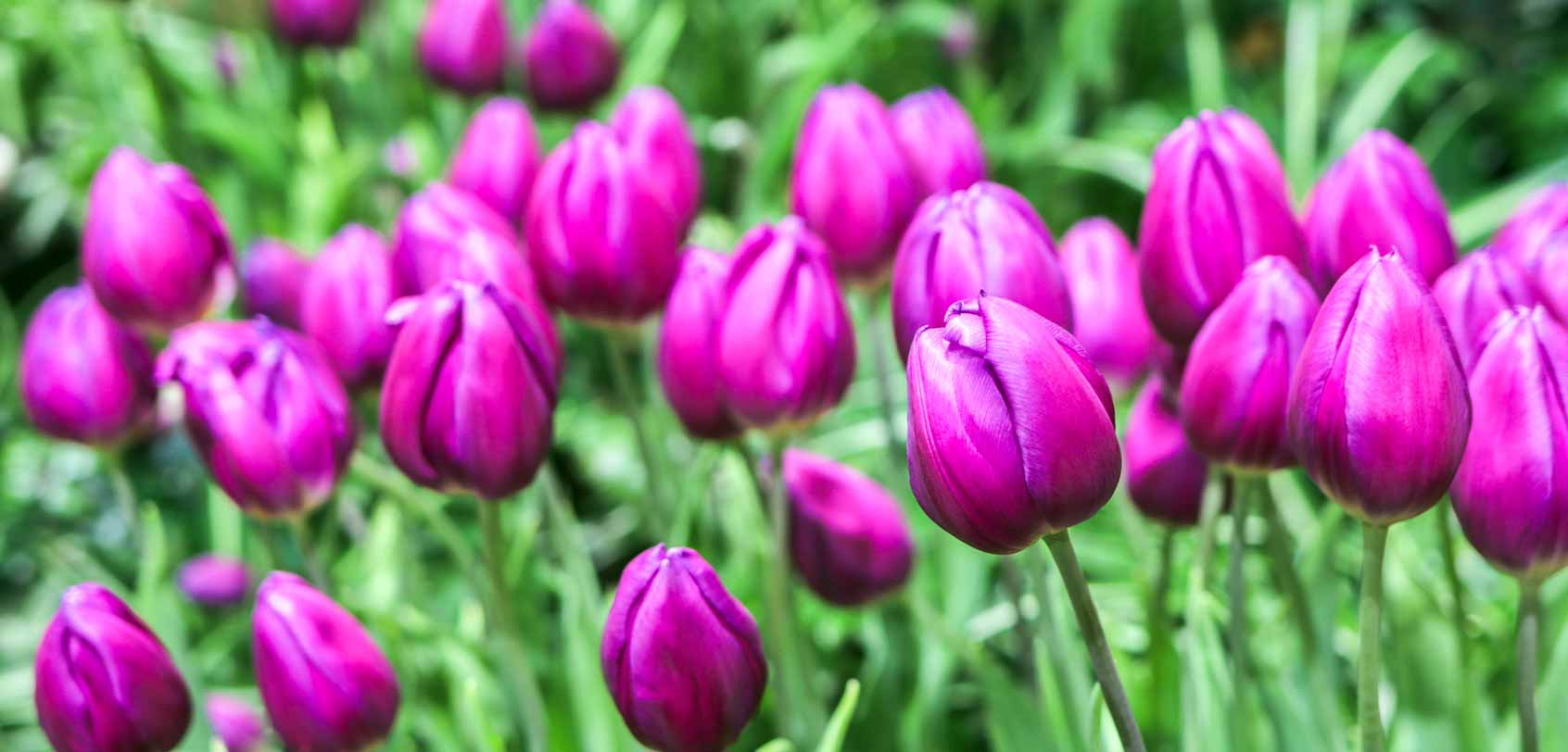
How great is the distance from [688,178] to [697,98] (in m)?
0.81

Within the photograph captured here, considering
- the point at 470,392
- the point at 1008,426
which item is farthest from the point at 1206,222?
the point at 470,392

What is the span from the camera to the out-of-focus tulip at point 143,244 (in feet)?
2.51

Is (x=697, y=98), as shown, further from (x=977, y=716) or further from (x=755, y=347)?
(x=755, y=347)

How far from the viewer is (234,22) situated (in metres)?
1.94

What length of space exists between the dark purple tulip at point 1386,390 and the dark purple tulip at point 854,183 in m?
0.28

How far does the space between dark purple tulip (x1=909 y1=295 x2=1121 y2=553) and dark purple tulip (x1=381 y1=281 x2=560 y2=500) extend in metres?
0.20

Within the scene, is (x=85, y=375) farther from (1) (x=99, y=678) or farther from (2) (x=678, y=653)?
(2) (x=678, y=653)

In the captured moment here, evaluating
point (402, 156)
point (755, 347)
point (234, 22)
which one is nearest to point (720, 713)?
point (755, 347)

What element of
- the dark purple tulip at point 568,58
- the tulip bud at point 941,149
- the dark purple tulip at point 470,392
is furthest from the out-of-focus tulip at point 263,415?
the dark purple tulip at point 568,58

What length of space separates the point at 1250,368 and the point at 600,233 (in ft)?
0.98

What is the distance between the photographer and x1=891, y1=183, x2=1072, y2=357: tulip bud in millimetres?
565

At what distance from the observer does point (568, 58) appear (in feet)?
3.87

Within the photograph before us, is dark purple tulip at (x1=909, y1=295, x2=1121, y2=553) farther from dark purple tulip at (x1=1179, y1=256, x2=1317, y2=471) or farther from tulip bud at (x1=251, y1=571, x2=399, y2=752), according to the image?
tulip bud at (x1=251, y1=571, x2=399, y2=752)

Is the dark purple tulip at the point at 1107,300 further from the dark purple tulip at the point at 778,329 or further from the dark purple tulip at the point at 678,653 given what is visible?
the dark purple tulip at the point at 678,653
